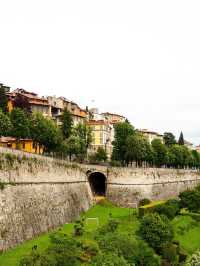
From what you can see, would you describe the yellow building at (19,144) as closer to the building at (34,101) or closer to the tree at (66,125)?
the tree at (66,125)

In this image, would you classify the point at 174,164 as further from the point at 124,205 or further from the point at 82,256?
the point at 82,256

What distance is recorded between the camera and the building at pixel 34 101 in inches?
3966

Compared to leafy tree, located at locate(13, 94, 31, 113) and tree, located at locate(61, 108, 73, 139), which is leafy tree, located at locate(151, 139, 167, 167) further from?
leafy tree, located at locate(13, 94, 31, 113)

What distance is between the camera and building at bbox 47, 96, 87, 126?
369 feet

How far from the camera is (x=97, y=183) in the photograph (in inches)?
3248

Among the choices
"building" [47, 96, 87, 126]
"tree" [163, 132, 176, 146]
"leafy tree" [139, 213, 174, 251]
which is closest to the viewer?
"leafy tree" [139, 213, 174, 251]

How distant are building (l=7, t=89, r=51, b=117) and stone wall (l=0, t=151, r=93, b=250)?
39.4 metres

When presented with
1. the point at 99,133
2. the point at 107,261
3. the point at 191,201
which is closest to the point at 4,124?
the point at 191,201

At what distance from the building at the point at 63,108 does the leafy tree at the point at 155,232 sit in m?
61.5

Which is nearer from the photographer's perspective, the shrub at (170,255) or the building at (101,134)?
the shrub at (170,255)

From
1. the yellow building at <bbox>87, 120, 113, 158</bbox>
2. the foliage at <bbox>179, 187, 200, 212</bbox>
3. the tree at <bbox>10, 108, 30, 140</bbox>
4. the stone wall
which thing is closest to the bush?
the foliage at <bbox>179, 187, 200, 212</bbox>

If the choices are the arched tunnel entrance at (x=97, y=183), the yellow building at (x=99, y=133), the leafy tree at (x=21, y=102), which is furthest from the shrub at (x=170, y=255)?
the yellow building at (x=99, y=133)

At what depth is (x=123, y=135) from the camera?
9788cm

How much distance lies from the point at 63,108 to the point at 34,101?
34.4 ft
